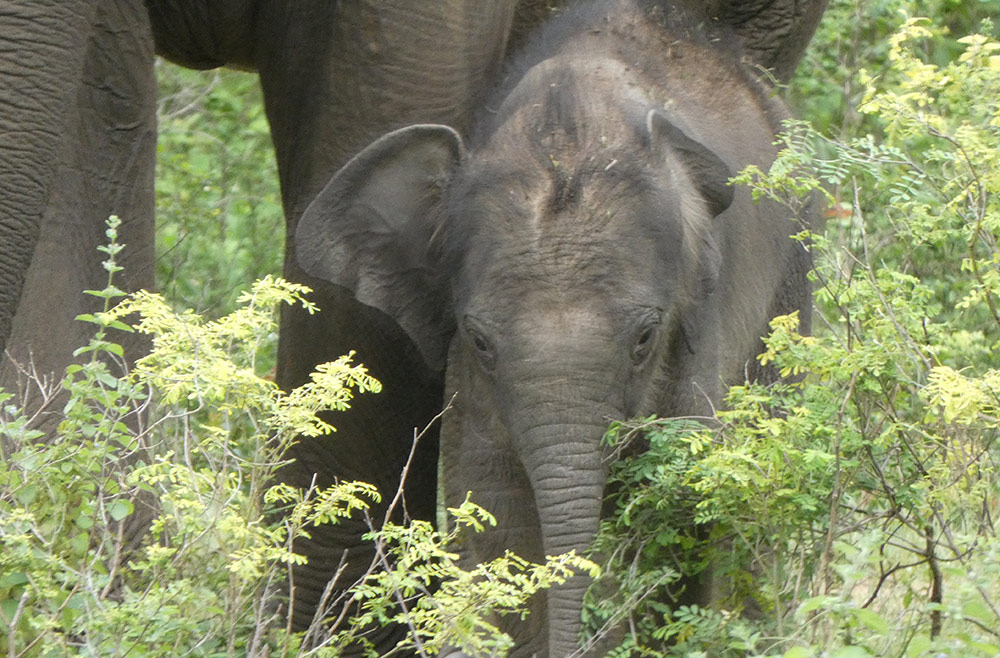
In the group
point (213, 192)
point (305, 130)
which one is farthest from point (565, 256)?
point (213, 192)

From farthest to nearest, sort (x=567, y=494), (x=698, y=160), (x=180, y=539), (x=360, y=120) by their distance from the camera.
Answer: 1. (x=360, y=120)
2. (x=698, y=160)
3. (x=567, y=494)
4. (x=180, y=539)

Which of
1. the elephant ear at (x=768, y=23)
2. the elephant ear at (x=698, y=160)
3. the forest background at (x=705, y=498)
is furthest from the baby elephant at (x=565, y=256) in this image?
the elephant ear at (x=768, y=23)

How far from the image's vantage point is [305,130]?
4234 millimetres

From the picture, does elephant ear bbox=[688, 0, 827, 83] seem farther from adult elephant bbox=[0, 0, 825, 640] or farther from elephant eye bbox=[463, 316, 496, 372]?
elephant eye bbox=[463, 316, 496, 372]

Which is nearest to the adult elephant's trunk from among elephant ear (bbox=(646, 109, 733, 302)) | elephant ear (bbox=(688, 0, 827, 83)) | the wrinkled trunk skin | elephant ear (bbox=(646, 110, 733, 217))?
the wrinkled trunk skin

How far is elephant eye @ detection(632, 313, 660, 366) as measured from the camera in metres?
3.62

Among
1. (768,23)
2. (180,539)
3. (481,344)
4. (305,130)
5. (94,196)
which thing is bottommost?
(180,539)

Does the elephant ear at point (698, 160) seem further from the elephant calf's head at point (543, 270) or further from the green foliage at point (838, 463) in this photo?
the green foliage at point (838, 463)

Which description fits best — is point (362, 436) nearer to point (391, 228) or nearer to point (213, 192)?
point (391, 228)

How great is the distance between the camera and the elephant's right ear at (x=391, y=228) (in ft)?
12.9

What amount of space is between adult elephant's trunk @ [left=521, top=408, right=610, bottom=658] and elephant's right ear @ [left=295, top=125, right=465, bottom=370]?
21.3 inches

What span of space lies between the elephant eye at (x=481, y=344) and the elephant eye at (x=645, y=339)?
0.81 ft

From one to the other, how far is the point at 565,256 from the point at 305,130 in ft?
2.81

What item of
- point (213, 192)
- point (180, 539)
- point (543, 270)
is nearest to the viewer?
point (180, 539)
